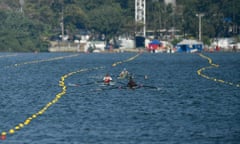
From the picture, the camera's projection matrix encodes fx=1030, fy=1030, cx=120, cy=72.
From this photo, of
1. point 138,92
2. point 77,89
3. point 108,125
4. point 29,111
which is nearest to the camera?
point 108,125

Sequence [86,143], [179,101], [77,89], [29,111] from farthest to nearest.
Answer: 1. [77,89]
2. [179,101]
3. [29,111]
4. [86,143]

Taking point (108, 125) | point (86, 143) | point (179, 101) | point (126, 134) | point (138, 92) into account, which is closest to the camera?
point (86, 143)

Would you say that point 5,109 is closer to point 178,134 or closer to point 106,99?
point 106,99

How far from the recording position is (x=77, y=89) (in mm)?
89375

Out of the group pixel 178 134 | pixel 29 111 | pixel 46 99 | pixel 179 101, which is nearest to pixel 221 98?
pixel 179 101

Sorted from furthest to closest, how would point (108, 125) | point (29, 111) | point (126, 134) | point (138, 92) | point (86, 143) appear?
1. point (138, 92)
2. point (29, 111)
3. point (108, 125)
4. point (126, 134)
5. point (86, 143)

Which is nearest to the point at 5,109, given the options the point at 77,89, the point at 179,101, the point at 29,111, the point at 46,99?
the point at 29,111

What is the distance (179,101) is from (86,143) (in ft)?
81.2

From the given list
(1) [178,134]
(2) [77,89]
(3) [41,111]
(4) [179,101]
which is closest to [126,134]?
(1) [178,134]

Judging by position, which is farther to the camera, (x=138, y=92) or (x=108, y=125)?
(x=138, y=92)

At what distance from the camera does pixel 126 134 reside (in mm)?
54562

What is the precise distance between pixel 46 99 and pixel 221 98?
1331 centimetres

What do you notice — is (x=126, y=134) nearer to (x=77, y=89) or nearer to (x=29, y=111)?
(x=29, y=111)

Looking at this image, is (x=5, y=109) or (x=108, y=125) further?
(x=5, y=109)
